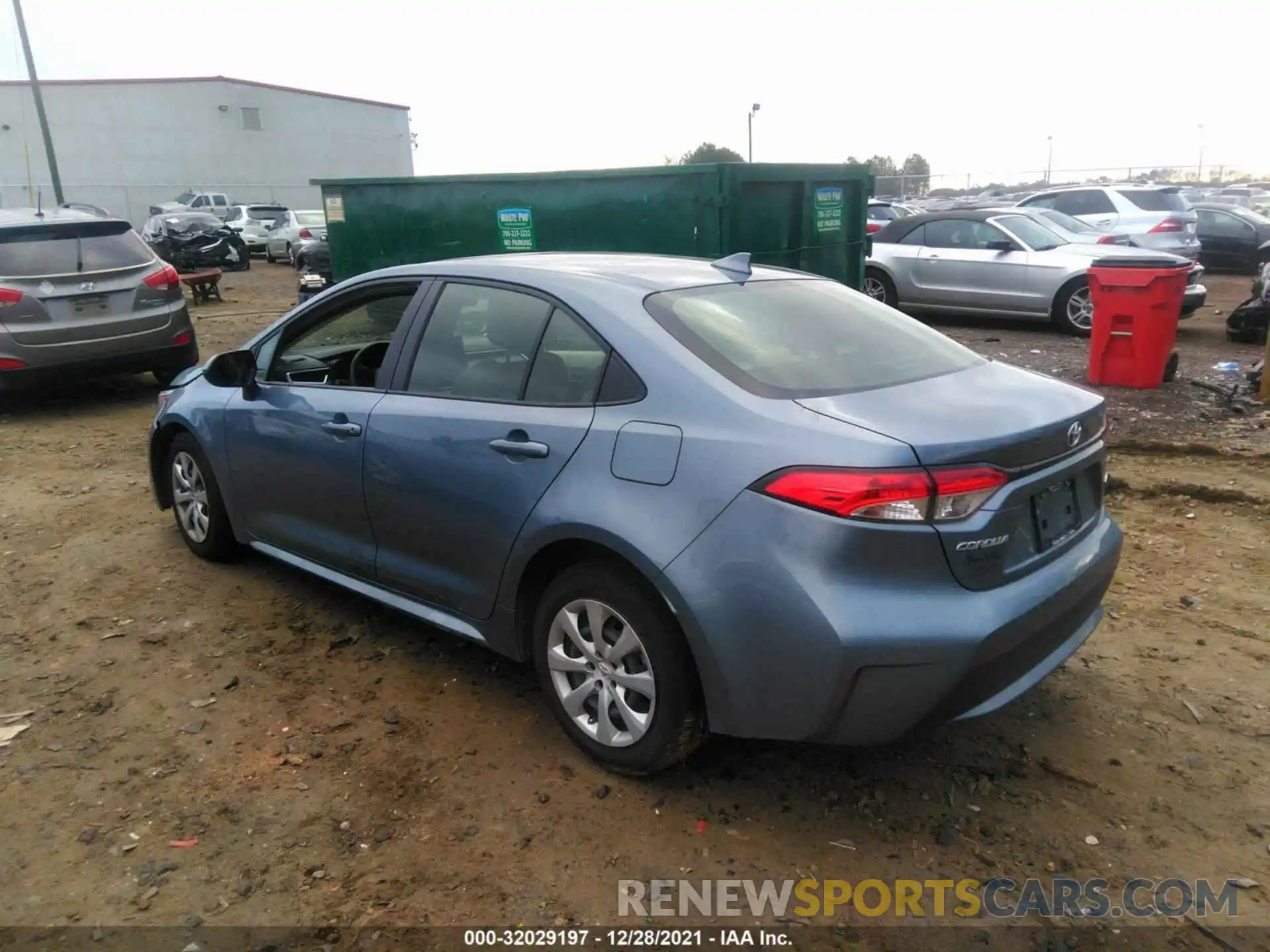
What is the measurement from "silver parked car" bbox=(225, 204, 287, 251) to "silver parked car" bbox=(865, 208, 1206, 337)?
20.5 meters

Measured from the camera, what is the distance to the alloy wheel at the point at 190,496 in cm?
482

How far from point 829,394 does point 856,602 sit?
25.8 inches

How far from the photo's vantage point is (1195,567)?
4605 mm

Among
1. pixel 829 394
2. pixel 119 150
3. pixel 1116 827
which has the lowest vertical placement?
pixel 1116 827

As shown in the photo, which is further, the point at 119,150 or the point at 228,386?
the point at 119,150

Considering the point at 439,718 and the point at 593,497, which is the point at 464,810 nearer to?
the point at 439,718

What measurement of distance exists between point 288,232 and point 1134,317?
2229 centimetres

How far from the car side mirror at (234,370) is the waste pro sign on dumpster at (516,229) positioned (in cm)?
459

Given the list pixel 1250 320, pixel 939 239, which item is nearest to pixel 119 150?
pixel 939 239

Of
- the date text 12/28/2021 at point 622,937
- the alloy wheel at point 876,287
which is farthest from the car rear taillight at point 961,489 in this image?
the alloy wheel at point 876,287

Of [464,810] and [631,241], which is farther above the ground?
[631,241]

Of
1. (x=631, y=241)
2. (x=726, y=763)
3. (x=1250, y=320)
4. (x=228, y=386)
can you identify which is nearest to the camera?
(x=726, y=763)

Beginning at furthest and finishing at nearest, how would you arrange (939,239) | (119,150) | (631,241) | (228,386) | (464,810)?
1. (119,150)
2. (939,239)
3. (631,241)
4. (228,386)
5. (464,810)

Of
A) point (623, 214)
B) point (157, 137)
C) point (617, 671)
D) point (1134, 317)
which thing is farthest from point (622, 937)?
point (157, 137)
